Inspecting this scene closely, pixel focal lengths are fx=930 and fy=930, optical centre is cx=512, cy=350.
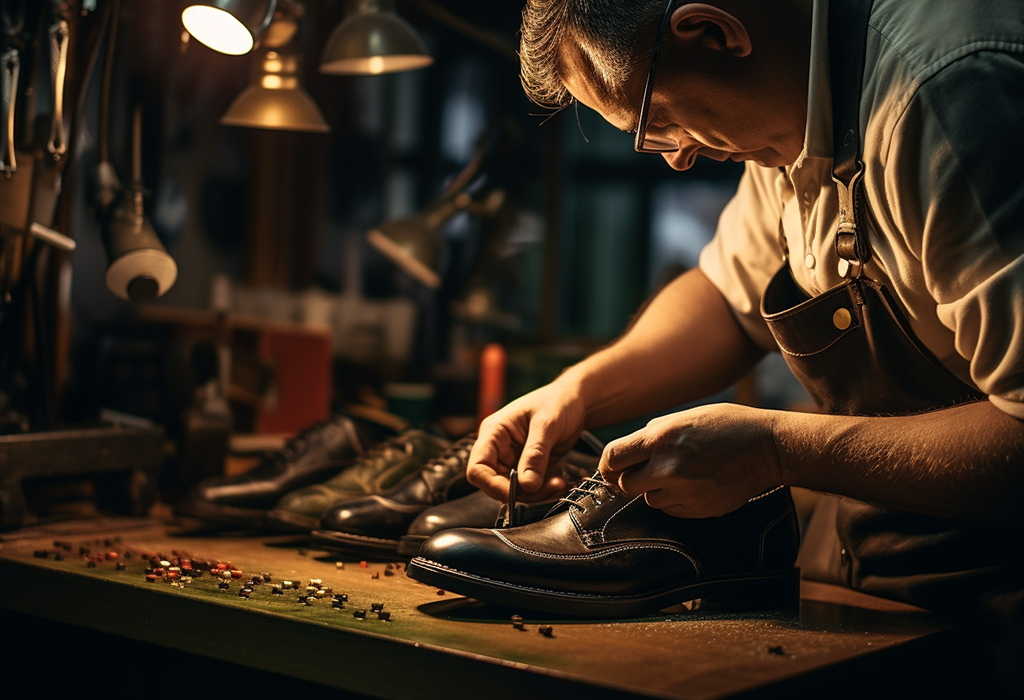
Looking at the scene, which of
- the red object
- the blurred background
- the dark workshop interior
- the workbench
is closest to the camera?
the workbench

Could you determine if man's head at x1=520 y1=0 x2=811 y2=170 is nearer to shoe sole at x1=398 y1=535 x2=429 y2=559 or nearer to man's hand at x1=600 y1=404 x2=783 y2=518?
man's hand at x1=600 y1=404 x2=783 y2=518

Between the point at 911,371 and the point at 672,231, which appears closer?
the point at 911,371

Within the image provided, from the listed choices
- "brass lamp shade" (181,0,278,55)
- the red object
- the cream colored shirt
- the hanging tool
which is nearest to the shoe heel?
the cream colored shirt

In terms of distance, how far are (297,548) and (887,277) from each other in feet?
3.02

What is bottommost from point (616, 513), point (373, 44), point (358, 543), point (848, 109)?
point (358, 543)

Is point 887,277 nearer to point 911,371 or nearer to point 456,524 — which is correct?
point 911,371

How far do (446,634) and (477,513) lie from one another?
13.6 inches

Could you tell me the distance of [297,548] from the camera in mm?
1419

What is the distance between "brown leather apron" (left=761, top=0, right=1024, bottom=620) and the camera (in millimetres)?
1056

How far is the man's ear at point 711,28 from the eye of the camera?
1038 millimetres

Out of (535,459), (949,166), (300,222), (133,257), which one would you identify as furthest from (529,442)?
(300,222)

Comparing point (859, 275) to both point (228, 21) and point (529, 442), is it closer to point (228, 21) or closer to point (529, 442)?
point (529, 442)

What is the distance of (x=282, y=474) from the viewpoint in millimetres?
1601

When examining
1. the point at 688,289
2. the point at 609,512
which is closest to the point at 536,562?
the point at 609,512
